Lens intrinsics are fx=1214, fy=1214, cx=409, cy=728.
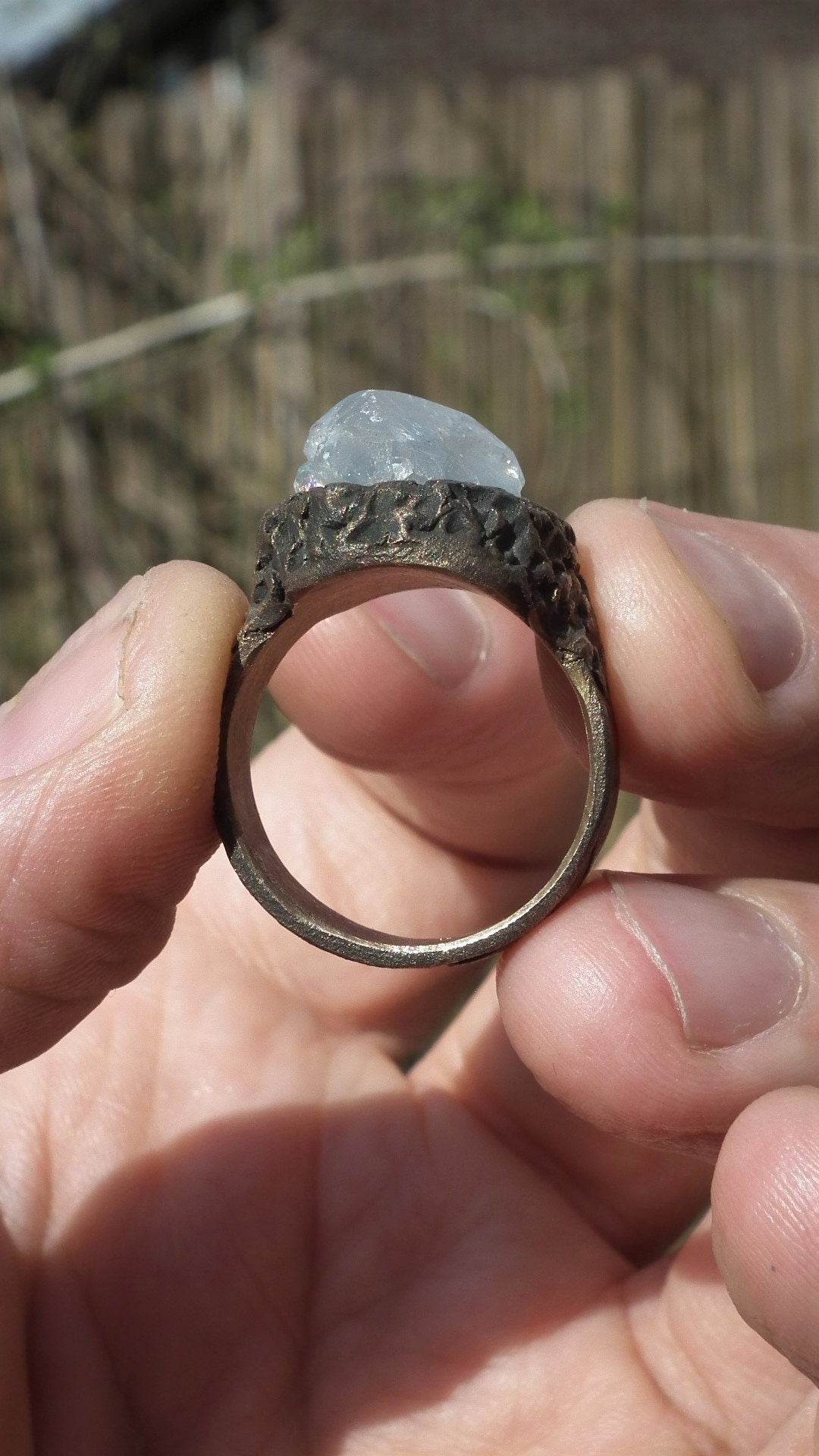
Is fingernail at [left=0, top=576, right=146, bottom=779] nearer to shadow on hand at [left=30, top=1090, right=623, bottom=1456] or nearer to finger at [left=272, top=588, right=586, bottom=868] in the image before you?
finger at [left=272, top=588, right=586, bottom=868]

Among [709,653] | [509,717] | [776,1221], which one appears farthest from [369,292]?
[776,1221]

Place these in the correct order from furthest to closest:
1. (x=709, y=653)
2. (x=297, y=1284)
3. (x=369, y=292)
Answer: (x=369, y=292) → (x=297, y=1284) → (x=709, y=653)

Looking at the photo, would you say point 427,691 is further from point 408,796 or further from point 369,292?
point 369,292

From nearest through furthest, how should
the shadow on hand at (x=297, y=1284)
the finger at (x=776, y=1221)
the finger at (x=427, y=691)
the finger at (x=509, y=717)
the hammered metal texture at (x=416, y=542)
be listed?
the finger at (x=776, y=1221) → the hammered metal texture at (x=416, y=542) → the finger at (x=509, y=717) → the shadow on hand at (x=297, y=1284) → the finger at (x=427, y=691)

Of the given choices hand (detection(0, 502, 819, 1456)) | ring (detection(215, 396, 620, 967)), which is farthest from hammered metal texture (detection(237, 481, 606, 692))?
hand (detection(0, 502, 819, 1456))

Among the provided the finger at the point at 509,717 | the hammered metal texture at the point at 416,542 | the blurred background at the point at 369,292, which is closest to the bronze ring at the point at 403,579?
the hammered metal texture at the point at 416,542

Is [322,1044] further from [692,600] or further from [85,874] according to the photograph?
[692,600]

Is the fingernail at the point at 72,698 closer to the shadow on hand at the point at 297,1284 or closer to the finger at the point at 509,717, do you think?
the finger at the point at 509,717
